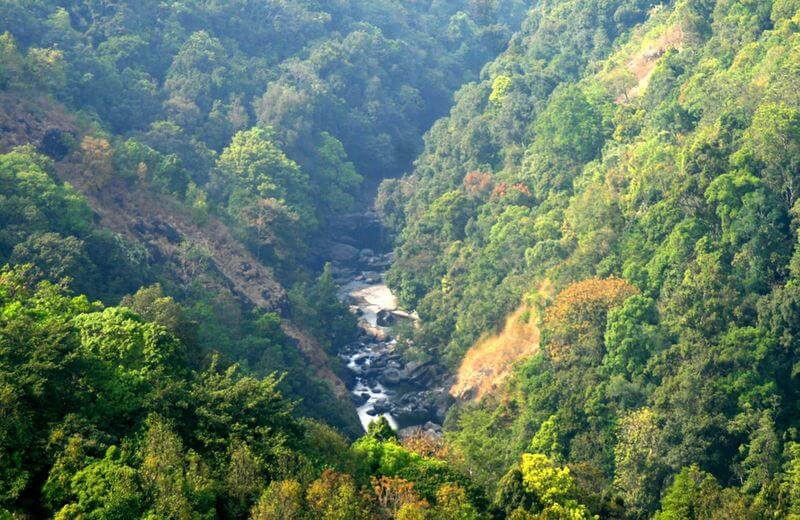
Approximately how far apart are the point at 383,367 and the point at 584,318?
20.8 m

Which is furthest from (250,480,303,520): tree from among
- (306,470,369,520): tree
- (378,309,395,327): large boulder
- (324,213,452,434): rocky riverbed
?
(378,309,395,327): large boulder

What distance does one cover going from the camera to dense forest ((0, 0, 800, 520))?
35781 mm

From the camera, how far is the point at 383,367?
236 ft

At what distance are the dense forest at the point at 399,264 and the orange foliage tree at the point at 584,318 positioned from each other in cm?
14

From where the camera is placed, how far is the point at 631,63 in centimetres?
8056

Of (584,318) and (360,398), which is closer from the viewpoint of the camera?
(584,318)

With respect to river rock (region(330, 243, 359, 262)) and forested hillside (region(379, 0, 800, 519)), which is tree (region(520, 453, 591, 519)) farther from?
river rock (region(330, 243, 359, 262))

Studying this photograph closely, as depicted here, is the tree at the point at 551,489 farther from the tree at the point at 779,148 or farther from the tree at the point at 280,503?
the tree at the point at 779,148

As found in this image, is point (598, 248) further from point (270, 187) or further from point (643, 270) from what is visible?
point (270, 187)

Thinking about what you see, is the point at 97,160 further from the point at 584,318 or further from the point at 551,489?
the point at 551,489

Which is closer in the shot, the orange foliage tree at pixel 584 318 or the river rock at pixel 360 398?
the orange foliage tree at pixel 584 318

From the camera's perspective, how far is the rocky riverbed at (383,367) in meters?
65.8

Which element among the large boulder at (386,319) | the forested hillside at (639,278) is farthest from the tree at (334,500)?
the large boulder at (386,319)

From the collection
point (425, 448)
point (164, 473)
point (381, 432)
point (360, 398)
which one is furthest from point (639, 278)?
point (164, 473)
